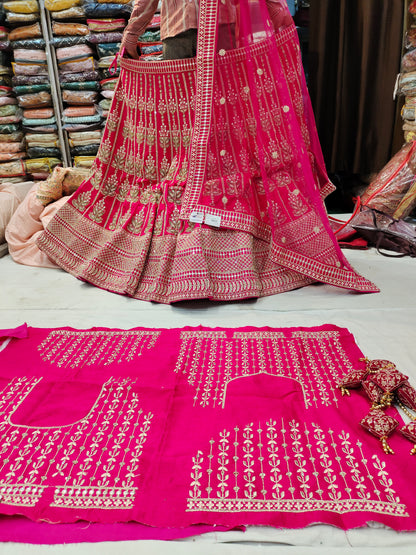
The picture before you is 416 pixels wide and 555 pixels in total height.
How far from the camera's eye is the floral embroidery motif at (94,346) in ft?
4.76

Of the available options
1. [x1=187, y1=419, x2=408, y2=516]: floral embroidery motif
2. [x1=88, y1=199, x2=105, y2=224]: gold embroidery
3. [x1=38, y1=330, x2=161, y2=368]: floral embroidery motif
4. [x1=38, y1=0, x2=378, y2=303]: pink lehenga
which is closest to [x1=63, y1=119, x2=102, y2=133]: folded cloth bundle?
[x1=38, y1=0, x2=378, y2=303]: pink lehenga

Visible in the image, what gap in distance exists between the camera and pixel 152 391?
1261 millimetres

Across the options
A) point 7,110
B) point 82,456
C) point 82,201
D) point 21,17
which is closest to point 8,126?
point 7,110

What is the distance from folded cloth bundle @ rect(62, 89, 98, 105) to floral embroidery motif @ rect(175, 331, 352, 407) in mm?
3112

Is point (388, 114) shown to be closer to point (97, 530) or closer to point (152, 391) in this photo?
point (152, 391)

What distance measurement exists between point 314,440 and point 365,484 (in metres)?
0.15

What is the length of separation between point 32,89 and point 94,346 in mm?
3378

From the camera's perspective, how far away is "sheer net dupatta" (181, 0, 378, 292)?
1.94 metres

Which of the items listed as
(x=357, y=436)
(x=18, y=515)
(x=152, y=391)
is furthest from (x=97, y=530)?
(x=357, y=436)

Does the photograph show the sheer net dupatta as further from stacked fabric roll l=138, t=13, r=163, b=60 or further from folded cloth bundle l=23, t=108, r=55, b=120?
Result: folded cloth bundle l=23, t=108, r=55, b=120

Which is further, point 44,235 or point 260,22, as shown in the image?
point 44,235

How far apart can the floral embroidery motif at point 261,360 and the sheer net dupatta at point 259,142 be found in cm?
49

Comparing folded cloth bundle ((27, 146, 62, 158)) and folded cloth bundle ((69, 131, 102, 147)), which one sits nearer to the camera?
folded cloth bundle ((69, 131, 102, 147))

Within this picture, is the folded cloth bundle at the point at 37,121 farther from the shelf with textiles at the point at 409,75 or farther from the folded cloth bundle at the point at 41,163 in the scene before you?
the shelf with textiles at the point at 409,75
